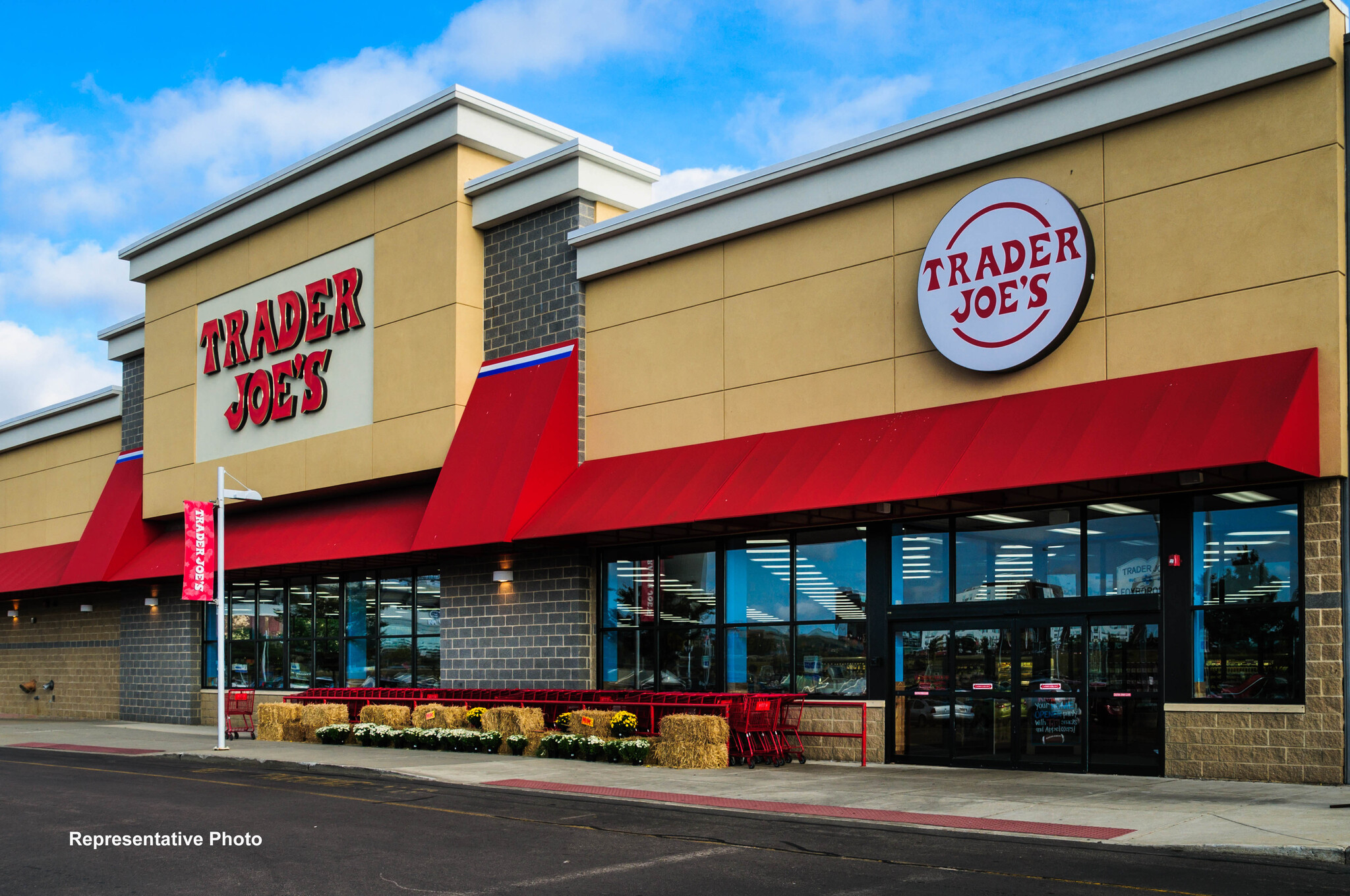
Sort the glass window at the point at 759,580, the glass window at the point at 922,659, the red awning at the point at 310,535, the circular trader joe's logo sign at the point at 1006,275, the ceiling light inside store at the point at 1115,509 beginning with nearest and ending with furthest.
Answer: the ceiling light inside store at the point at 1115,509 < the circular trader joe's logo sign at the point at 1006,275 < the glass window at the point at 922,659 < the glass window at the point at 759,580 < the red awning at the point at 310,535

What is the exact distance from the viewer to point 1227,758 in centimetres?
1454

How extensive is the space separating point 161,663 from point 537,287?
1655cm

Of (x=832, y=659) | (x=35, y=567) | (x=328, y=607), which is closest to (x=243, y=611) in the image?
(x=328, y=607)

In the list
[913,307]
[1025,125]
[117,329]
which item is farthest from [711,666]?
[117,329]

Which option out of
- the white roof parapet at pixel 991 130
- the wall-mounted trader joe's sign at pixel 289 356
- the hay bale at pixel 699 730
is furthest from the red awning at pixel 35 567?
the hay bale at pixel 699 730

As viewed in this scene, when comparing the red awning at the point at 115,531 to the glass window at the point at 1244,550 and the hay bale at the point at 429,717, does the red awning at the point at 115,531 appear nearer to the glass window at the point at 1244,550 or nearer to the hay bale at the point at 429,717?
the hay bale at the point at 429,717

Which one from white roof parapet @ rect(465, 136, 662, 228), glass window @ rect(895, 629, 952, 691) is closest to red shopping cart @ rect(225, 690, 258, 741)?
white roof parapet @ rect(465, 136, 662, 228)

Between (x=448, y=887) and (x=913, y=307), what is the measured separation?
38.6 ft

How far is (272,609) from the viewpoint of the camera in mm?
Result: 30031

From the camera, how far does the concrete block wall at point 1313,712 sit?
543 inches

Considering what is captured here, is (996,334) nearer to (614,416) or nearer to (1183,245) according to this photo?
(1183,245)

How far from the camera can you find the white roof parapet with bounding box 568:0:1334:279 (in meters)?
14.8

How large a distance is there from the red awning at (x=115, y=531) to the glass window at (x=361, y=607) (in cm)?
812

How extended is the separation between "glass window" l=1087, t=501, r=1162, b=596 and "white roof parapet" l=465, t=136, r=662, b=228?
11.4m
